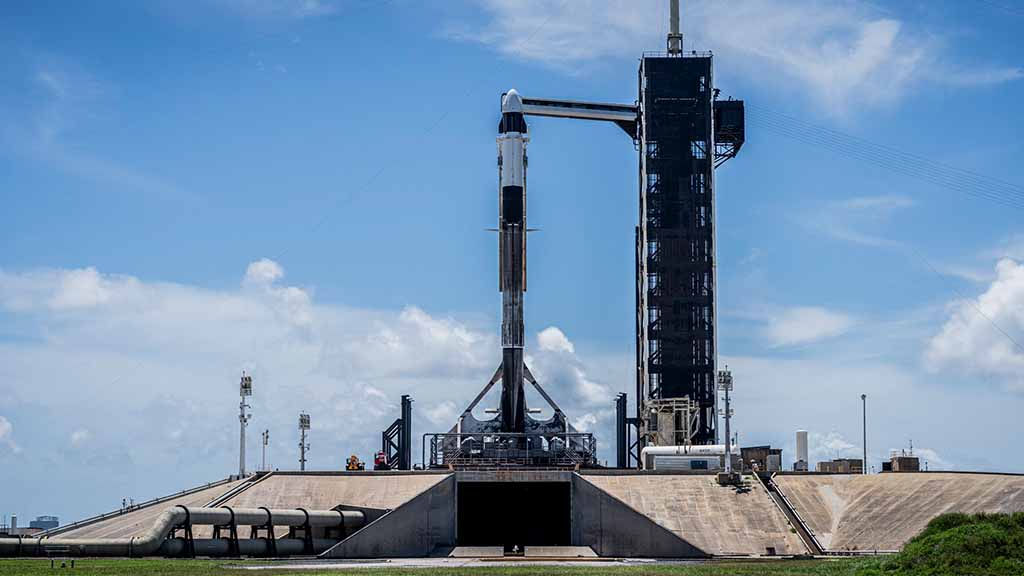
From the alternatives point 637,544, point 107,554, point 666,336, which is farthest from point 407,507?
point 666,336

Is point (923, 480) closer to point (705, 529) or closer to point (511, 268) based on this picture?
point (705, 529)

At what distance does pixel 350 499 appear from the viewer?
2704 inches

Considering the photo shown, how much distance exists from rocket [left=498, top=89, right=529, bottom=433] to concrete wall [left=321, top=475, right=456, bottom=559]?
14.8 m

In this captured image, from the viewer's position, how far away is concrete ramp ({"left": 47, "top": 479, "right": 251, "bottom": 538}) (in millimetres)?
62188

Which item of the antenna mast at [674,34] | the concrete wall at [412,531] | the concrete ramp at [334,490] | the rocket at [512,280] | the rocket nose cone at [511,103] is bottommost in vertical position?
the concrete wall at [412,531]

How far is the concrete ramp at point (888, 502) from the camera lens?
5988 centimetres

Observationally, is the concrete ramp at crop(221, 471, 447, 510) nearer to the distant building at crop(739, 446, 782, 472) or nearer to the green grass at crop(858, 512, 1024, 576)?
the distant building at crop(739, 446, 782, 472)

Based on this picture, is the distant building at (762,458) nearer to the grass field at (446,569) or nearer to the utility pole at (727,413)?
the utility pole at (727,413)

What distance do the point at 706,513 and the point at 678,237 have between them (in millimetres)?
32909

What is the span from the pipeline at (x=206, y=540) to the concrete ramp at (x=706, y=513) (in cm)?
1347

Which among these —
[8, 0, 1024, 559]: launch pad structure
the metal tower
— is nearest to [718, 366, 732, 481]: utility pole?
[8, 0, 1024, 559]: launch pad structure

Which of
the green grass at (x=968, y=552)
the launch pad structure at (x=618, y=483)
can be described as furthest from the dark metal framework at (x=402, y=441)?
the green grass at (x=968, y=552)

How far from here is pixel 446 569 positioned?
47.4m

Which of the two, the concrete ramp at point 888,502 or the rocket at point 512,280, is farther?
the rocket at point 512,280
